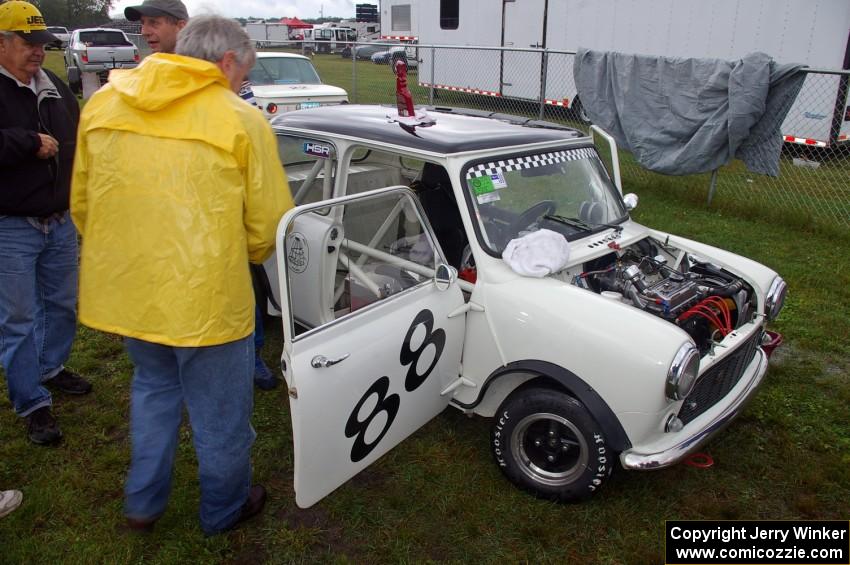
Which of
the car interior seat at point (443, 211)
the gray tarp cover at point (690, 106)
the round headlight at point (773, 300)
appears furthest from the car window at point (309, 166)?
Result: the gray tarp cover at point (690, 106)

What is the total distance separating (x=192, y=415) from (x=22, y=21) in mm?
1971

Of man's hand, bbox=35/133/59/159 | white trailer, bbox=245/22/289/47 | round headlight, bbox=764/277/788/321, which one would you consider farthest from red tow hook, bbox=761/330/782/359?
white trailer, bbox=245/22/289/47

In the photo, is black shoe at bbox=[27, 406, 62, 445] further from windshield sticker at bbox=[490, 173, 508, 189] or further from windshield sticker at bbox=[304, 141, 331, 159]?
windshield sticker at bbox=[490, 173, 508, 189]

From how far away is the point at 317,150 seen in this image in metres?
3.64

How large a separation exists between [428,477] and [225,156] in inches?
75.5

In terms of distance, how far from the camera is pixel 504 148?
318 cm

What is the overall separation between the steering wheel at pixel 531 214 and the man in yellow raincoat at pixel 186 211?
136 cm

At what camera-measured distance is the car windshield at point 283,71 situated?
33.7ft

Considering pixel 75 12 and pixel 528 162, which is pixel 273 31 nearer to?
pixel 75 12

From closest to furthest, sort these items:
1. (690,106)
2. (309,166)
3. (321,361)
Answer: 1. (321,361)
2. (309,166)
3. (690,106)

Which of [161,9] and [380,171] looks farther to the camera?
[380,171]

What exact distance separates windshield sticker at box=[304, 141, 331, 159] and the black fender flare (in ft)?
5.63

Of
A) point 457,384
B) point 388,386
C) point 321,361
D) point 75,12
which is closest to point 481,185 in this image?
point 457,384

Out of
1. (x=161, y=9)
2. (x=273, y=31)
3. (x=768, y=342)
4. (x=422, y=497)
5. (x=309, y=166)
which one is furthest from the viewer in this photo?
(x=273, y=31)
